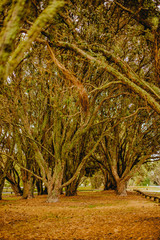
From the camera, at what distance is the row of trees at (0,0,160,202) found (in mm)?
5609

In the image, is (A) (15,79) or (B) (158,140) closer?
(A) (15,79)

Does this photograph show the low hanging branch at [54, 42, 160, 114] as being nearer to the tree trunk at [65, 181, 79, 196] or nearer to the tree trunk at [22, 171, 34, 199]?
the tree trunk at [22, 171, 34, 199]

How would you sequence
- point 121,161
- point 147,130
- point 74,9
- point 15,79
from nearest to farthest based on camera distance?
point 74,9, point 15,79, point 147,130, point 121,161

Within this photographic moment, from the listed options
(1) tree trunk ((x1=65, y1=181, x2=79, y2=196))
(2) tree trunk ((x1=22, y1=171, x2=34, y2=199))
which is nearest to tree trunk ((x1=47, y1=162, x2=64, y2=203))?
(2) tree trunk ((x1=22, y1=171, x2=34, y2=199))

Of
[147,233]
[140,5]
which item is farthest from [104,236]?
[140,5]

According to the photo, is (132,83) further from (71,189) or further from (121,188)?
(121,188)

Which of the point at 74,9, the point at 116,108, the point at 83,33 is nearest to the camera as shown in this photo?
the point at 74,9

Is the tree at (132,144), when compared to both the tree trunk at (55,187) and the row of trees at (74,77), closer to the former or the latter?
the row of trees at (74,77)

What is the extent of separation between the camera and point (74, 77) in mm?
5734

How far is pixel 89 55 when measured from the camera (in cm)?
679

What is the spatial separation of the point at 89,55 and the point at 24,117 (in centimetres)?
680

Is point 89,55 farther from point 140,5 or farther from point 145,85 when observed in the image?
point 140,5

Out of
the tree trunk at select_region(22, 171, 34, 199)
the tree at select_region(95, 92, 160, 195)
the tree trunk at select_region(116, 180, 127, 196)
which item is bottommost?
the tree trunk at select_region(116, 180, 127, 196)

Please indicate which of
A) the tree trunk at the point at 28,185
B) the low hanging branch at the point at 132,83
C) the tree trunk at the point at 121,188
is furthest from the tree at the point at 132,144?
the low hanging branch at the point at 132,83
